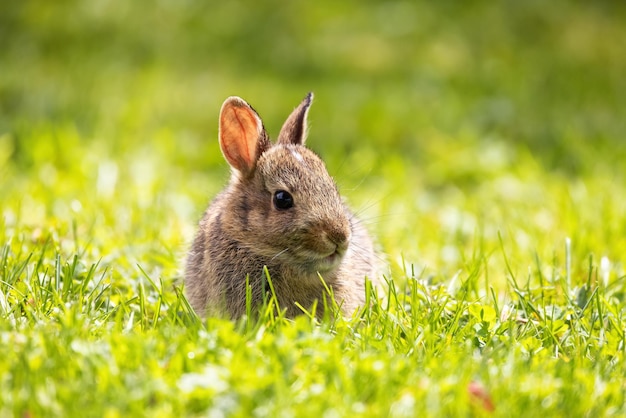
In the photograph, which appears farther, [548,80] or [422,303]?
[548,80]

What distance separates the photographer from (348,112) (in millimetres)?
8922

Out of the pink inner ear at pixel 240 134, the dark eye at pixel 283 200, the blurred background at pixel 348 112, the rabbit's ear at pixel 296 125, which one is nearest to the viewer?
the dark eye at pixel 283 200

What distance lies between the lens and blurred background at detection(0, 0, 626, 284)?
6.24m

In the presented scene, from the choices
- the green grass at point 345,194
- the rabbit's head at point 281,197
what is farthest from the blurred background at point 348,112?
the rabbit's head at point 281,197

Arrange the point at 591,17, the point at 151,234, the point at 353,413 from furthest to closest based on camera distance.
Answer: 1. the point at 591,17
2. the point at 151,234
3. the point at 353,413

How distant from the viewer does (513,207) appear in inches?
269

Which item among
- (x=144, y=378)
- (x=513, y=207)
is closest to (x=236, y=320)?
(x=144, y=378)

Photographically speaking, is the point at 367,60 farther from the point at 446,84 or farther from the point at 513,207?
the point at 513,207

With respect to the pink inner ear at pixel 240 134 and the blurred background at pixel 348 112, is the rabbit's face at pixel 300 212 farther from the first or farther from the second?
the blurred background at pixel 348 112

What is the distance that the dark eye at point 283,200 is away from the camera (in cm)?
439

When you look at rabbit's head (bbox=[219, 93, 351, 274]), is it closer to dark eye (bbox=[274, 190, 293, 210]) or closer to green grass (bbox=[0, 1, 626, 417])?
dark eye (bbox=[274, 190, 293, 210])

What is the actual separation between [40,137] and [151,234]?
7.19ft

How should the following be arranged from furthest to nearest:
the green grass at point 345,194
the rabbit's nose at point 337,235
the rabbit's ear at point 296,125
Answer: the rabbit's ear at point 296,125 → the rabbit's nose at point 337,235 → the green grass at point 345,194

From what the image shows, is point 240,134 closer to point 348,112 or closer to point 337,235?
point 337,235
